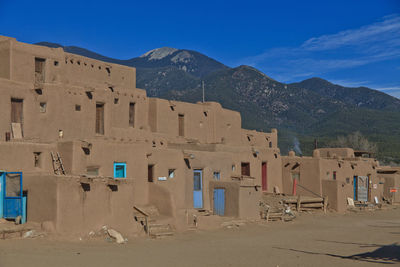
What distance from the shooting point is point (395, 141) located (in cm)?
9694

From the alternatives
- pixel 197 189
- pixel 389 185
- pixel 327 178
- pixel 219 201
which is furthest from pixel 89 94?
pixel 389 185

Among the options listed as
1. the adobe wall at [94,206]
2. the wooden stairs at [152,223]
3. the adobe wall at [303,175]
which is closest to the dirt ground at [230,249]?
the wooden stairs at [152,223]

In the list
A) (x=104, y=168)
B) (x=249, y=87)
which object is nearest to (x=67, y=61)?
(x=104, y=168)

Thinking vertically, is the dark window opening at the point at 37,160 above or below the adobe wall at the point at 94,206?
above

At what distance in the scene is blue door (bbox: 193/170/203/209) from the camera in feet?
84.0

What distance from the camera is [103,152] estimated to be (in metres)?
20.9

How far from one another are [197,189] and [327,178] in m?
13.5

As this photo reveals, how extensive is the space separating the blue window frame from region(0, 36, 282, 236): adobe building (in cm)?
4

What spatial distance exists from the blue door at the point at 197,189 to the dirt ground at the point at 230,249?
2.72 metres

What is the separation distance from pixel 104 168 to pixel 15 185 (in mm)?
4291

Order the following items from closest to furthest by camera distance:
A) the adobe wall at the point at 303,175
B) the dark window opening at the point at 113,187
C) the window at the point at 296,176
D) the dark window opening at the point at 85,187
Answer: the dark window opening at the point at 85,187 < the dark window opening at the point at 113,187 < the adobe wall at the point at 303,175 < the window at the point at 296,176

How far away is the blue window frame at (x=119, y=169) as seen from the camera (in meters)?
21.5

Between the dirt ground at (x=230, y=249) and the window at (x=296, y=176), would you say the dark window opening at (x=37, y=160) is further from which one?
the window at (x=296, y=176)

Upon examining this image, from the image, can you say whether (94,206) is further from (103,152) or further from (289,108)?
(289,108)
